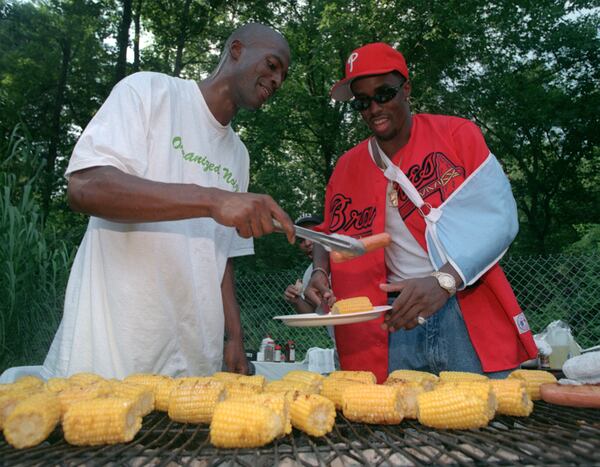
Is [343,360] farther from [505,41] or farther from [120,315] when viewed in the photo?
[505,41]

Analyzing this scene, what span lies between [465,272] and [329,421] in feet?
4.56

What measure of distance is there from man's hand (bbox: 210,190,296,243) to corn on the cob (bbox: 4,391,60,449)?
0.88m

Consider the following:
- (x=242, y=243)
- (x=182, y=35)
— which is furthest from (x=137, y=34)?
(x=242, y=243)

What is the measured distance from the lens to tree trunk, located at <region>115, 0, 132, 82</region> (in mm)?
17375

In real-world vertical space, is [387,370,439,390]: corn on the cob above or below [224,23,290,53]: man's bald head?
below

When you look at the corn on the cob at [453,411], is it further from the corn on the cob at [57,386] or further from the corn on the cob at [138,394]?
the corn on the cob at [57,386]

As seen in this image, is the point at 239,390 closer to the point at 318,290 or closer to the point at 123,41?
the point at 318,290

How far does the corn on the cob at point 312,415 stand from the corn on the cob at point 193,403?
27 cm

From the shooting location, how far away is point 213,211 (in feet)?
6.59

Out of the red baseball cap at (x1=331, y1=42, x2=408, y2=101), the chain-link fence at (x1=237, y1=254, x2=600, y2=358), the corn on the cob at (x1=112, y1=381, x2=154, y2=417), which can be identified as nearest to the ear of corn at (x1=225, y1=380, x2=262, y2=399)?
the corn on the cob at (x1=112, y1=381, x2=154, y2=417)

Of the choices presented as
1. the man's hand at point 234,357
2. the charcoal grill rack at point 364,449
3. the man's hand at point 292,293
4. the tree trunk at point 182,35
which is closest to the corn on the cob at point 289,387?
the charcoal grill rack at point 364,449

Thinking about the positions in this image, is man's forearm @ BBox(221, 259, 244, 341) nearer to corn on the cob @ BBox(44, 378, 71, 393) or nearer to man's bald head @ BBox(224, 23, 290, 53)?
corn on the cob @ BBox(44, 378, 71, 393)

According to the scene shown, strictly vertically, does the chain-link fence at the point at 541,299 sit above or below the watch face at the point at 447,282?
below

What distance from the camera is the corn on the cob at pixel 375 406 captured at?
1553mm
